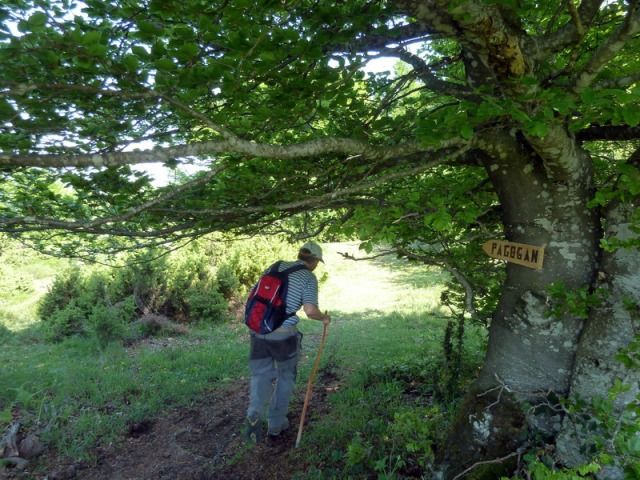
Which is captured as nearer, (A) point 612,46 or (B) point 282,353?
(A) point 612,46

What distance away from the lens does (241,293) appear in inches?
471

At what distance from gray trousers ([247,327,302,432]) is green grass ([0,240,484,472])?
0.41 m

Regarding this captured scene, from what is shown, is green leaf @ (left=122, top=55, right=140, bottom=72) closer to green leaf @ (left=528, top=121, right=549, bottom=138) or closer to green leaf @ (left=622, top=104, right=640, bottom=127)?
green leaf @ (left=528, top=121, right=549, bottom=138)

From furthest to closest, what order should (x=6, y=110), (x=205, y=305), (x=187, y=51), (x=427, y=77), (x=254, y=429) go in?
1. (x=205, y=305)
2. (x=254, y=429)
3. (x=427, y=77)
4. (x=187, y=51)
5. (x=6, y=110)

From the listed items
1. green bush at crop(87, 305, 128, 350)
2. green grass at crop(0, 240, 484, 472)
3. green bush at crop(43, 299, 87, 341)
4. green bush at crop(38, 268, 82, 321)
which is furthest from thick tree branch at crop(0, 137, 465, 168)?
green bush at crop(38, 268, 82, 321)

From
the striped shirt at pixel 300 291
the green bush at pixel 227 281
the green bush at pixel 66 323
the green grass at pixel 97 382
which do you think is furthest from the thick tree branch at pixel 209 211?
the green bush at pixel 227 281

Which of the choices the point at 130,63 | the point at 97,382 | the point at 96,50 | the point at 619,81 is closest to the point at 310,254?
the point at 619,81

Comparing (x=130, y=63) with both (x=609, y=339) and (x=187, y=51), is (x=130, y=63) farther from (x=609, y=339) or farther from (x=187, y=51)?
(x=609, y=339)

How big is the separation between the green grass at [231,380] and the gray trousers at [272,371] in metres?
0.41

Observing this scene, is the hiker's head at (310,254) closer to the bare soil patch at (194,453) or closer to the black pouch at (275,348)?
the black pouch at (275,348)

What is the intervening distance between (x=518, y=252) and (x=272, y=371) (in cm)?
282

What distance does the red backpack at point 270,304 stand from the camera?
4395mm

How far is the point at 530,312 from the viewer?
2.91 meters

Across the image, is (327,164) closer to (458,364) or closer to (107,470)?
(458,364)
